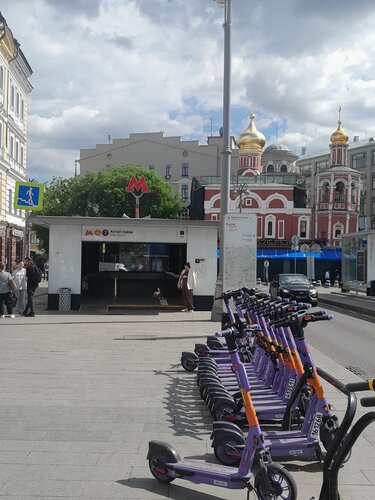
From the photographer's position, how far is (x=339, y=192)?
75000mm

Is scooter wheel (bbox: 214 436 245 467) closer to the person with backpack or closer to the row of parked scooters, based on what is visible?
the row of parked scooters

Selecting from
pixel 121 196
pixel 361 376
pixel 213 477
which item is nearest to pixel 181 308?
pixel 361 376

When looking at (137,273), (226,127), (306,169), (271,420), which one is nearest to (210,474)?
(271,420)

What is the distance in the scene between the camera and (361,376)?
9.12 metres

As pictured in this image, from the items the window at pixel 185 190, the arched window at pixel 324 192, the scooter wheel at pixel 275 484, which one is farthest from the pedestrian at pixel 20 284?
the window at pixel 185 190

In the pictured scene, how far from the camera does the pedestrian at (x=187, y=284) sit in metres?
18.0

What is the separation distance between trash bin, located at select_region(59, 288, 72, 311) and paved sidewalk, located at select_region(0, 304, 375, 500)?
6.26 meters

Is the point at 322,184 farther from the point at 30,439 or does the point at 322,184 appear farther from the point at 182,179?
the point at 30,439

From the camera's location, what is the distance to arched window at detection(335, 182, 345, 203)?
245 feet

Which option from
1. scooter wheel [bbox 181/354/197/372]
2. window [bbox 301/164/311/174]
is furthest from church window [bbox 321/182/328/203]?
scooter wheel [bbox 181/354/197/372]

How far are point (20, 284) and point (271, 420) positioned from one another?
12413 mm

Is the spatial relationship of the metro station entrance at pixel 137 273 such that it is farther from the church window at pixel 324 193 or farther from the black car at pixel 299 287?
the church window at pixel 324 193

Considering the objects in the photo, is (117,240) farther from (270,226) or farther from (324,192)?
(324,192)

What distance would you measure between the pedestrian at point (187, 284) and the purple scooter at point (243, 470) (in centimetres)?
1341
